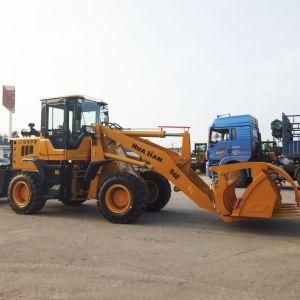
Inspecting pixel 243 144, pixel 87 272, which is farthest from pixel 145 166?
pixel 243 144

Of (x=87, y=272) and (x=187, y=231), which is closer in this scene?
(x=87, y=272)

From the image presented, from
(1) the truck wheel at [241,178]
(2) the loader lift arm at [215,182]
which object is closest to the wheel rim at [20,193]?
(2) the loader lift arm at [215,182]

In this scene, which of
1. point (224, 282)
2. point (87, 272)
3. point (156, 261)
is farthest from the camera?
point (156, 261)

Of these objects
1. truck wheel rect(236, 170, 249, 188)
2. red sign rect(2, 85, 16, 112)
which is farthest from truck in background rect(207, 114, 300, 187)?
red sign rect(2, 85, 16, 112)

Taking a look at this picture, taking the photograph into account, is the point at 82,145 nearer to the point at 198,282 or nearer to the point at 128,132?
the point at 128,132

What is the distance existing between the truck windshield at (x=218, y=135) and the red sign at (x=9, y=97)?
61.1 ft

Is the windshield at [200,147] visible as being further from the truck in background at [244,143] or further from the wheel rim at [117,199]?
the wheel rim at [117,199]

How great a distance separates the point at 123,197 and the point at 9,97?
87.3 ft

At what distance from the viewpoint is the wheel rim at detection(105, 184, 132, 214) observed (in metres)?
9.61

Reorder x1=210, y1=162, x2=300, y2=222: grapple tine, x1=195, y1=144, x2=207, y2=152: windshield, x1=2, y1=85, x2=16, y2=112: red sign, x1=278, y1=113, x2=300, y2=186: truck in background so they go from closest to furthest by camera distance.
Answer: x1=210, y1=162, x2=300, y2=222: grapple tine → x1=278, y1=113, x2=300, y2=186: truck in background → x1=2, y1=85, x2=16, y2=112: red sign → x1=195, y1=144, x2=207, y2=152: windshield

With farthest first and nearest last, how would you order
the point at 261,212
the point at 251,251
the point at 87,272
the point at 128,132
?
the point at 128,132
the point at 261,212
the point at 251,251
the point at 87,272

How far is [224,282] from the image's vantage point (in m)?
5.51

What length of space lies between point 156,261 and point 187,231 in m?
2.45

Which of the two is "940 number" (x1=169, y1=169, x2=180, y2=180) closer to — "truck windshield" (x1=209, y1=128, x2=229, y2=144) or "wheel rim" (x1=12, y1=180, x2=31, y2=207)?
"wheel rim" (x1=12, y1=180, x2=31, y2=207)
